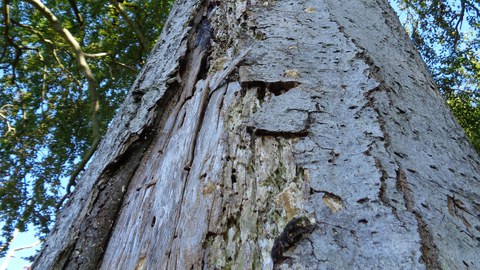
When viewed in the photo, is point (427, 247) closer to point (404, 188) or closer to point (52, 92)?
point (404, 188)

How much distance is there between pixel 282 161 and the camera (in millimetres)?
722

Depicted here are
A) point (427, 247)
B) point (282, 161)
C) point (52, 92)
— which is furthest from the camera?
point (52, 92)

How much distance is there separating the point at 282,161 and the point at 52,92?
6.29m

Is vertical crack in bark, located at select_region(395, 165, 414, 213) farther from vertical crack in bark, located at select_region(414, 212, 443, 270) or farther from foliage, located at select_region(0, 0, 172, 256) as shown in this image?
foliage, located at select_region(0, 0, 172, 256)

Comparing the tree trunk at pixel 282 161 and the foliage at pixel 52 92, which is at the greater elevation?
the tree trunk at pixel 282 161

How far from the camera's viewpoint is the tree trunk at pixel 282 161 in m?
0.58

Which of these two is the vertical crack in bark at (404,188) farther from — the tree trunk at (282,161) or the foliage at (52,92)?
the foliage at (52,92)

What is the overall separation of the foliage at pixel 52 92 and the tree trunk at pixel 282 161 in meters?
4.81

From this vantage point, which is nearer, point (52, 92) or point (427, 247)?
point (427, 247)

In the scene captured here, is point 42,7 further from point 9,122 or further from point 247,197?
point 247,197

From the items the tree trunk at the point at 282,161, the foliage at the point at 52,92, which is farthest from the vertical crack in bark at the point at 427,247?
the foliage at the point at 52,92

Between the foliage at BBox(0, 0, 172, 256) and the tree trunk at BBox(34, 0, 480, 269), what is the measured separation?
4807 millimetres

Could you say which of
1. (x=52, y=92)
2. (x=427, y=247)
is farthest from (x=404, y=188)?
(x=52, y=92)

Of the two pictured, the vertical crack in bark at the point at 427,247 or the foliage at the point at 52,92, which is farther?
the foliage at the point at 52,92
